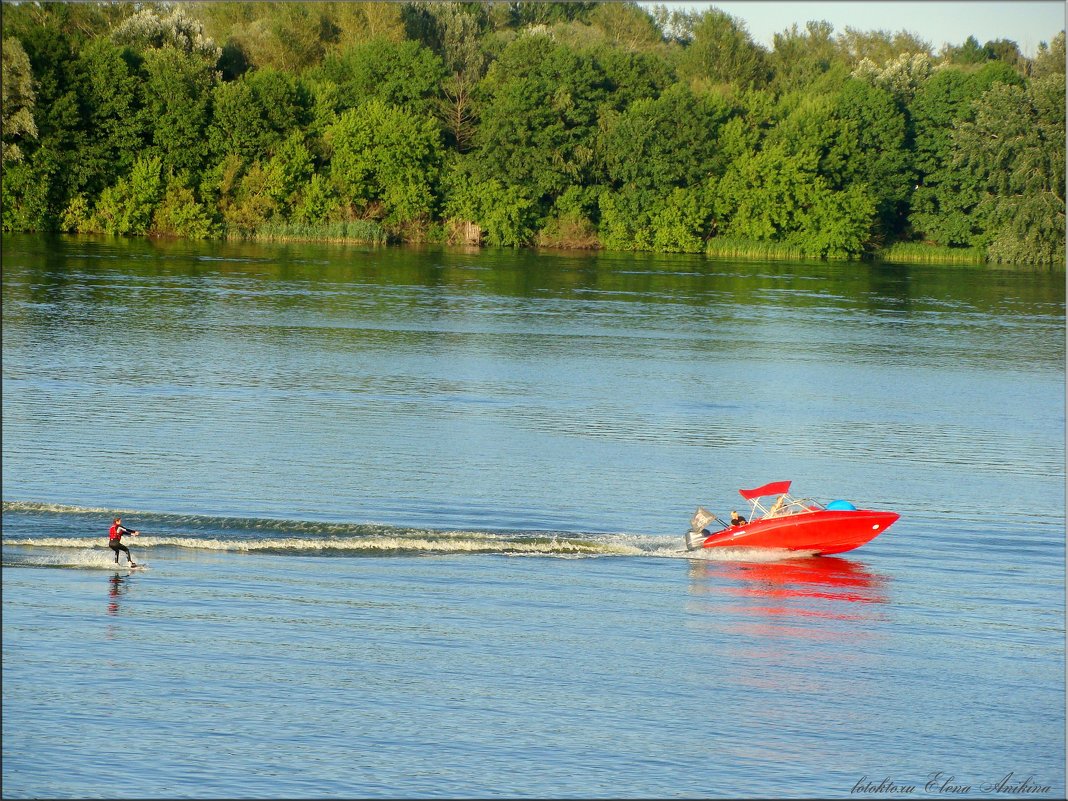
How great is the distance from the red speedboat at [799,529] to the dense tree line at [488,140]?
77223 mm

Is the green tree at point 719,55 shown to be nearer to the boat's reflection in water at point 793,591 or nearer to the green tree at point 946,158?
the green tree at point 946,158

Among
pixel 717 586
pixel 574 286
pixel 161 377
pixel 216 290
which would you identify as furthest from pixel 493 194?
pixel 717 586

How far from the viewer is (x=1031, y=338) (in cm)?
6194

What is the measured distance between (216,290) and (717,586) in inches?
1826

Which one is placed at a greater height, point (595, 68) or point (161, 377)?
point (595, 68)

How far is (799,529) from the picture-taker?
26625 millimetres

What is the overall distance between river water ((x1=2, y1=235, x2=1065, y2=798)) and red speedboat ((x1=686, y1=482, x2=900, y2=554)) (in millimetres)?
428

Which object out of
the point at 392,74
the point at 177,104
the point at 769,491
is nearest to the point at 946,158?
the point at 392,74

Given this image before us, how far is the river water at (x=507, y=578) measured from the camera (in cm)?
1814

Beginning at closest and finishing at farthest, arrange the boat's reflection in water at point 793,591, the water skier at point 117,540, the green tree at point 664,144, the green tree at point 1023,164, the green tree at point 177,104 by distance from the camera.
Answer: the boat's reflection in water at point 793,591 → the water skier at point 117,540 → the green tree at point 1023,164 → the green tree at point 177,104 → the green tree at point 664,144

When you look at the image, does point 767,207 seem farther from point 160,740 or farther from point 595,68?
point 160,740

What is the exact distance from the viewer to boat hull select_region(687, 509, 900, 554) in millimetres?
26594

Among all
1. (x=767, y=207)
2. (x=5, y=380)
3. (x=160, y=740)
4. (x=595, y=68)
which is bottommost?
(x=160, y=740)

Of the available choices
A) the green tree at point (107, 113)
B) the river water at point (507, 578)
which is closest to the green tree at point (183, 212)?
the green tree at point (107, 113)
